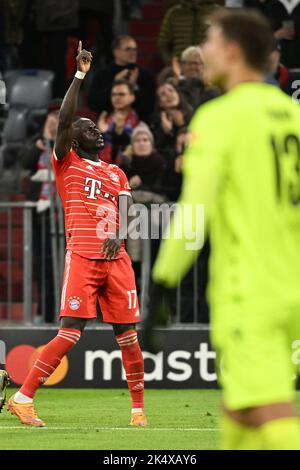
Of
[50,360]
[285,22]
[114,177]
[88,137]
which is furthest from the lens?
Result: [285,22]

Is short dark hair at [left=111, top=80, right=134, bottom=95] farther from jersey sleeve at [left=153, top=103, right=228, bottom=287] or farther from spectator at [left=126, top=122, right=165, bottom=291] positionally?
jersey sleeve at [left=153, top=103, right=228, bottom=287]

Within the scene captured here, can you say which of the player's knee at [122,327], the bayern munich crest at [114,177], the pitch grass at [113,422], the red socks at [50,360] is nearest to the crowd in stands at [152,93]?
the pitch grass at [113,422]

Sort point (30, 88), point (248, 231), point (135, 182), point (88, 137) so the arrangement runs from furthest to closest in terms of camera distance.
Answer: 1. point (30, 88)
2. point (135, 182)
3. point (88, 137)
4. point (248, 231)

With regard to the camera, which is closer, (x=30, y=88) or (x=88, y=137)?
(x=88, y=137)

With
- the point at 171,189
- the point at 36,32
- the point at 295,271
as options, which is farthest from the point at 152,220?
the point at 295,271

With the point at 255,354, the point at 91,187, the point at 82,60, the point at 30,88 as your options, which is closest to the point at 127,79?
the point at 30,88

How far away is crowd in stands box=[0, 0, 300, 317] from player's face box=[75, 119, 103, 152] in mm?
3409

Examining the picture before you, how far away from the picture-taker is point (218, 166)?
5.25m

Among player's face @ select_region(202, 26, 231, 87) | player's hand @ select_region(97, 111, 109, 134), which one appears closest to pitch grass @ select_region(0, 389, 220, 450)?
player's hand @ select_region(97, 111, 109, 134)

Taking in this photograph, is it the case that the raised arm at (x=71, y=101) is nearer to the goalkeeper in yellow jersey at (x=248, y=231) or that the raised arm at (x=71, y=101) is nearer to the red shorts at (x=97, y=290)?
the red shorts at (x=97, y=290)

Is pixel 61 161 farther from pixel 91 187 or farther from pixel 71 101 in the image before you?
pixel 71 101

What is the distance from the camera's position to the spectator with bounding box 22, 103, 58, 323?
46.3ft

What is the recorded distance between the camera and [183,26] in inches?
684

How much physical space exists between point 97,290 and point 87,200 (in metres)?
0.69
